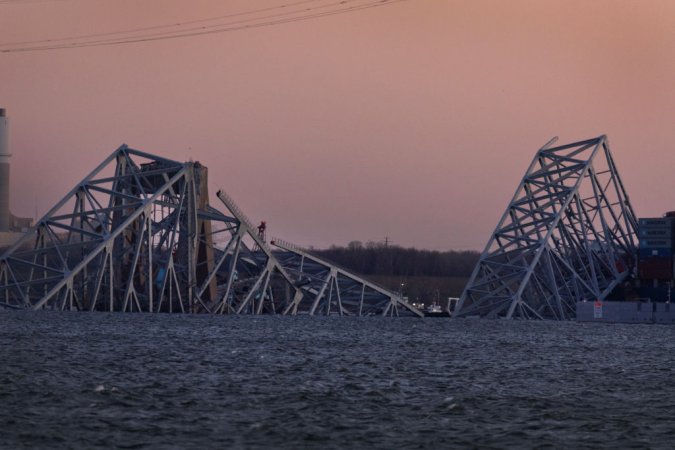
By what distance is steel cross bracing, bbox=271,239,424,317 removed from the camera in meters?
129

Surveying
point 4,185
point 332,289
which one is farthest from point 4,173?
point 332,289

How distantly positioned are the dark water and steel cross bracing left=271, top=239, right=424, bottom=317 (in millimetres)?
60656

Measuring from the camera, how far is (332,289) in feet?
440

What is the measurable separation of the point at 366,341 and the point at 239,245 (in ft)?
150

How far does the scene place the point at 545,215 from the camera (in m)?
147

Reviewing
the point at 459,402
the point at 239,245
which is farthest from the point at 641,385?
the point at 239,245

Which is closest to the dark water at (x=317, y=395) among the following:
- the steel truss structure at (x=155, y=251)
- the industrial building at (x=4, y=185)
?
the steel truss structure at (x=155, y=251)

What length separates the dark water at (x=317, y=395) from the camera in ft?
91.7

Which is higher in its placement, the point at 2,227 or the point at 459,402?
the point at 2,227

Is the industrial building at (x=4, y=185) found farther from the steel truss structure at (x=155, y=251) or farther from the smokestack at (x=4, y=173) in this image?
the steel truss structure at (x=155, y=251)

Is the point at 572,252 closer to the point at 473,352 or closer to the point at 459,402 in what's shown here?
the point at 473,352

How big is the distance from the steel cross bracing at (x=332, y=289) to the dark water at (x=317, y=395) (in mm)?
60656

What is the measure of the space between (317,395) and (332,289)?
97175 mm

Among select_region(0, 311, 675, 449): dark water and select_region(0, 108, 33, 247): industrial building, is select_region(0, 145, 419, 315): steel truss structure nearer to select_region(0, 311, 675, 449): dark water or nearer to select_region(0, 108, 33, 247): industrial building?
select_region(0, 311, 675, 449): dark water
